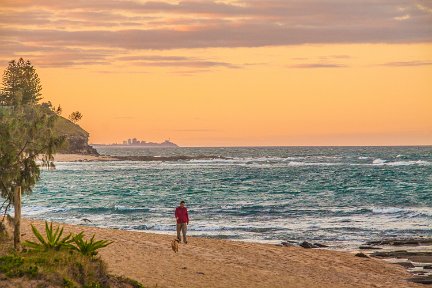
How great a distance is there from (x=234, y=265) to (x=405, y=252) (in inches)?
373

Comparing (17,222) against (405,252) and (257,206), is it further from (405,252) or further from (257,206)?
(257,206)

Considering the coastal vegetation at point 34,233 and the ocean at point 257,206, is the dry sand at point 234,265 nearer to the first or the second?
the coastal vegetation at point 34,233

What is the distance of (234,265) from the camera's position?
28891mm

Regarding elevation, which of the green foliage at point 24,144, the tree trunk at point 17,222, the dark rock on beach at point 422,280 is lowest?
the dark rock on beach at point 422,280

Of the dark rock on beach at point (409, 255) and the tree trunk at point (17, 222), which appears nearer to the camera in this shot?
the tree trunk at point (17, 222)

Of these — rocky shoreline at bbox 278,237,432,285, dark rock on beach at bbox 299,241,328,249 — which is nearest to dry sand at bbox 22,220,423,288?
rocky shoreline at bbox 278,237,432,285

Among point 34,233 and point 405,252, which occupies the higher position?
point 34,233

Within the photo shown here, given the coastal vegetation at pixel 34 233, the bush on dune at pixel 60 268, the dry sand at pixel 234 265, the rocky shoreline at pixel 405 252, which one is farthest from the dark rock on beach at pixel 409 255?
the bush on dune at pixel 60 268

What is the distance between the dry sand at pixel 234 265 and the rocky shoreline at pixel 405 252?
58cm

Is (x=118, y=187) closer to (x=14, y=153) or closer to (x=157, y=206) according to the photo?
(x=157, y=206)

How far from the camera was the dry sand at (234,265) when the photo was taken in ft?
84.3

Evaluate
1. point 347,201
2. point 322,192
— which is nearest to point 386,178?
point 322,192

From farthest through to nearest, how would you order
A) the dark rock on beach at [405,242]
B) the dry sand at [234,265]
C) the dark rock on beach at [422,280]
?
the dark rock on beach at [405,242]
the dark rock on beach at [422,280]
the dry sand at [234,265]

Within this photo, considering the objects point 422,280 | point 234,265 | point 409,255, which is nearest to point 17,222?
point 234,265
